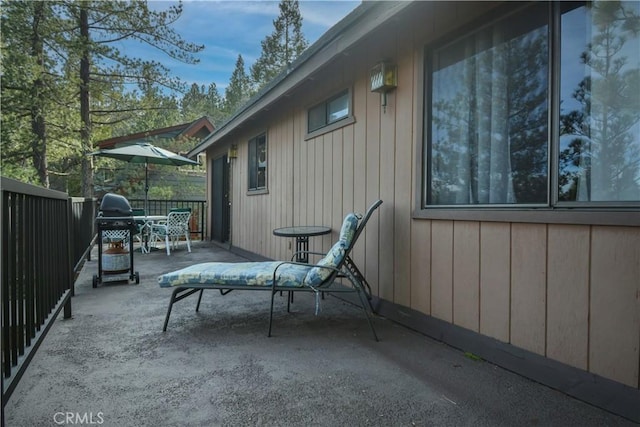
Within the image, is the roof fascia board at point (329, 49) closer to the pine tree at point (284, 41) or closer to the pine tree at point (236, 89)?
the pine tree at point (284, 41)

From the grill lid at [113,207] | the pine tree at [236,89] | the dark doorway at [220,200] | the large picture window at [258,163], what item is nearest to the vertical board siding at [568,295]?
the grill lid at [113,207]

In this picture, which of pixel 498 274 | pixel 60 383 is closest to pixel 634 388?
pixel 498 274

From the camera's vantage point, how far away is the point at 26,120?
8734mm

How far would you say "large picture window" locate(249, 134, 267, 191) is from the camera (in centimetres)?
597

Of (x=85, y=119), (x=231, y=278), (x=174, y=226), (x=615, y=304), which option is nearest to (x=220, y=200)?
(x=174, y=226)


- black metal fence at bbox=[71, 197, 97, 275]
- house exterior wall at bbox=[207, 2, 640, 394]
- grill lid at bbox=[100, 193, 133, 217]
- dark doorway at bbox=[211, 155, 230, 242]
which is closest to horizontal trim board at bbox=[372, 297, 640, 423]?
house exterior wall at bbox=[207, 2, 640, 394]

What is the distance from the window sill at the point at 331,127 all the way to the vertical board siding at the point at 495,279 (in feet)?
5.95

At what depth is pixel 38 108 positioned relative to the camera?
27.2ft

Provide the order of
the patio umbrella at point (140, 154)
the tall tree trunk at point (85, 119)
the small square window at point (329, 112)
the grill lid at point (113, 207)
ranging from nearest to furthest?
1. the small square window at point (329, 112)
2. the grill lid at point (113, 207)
3. the patio umbrella at point (140, 154)
4. the tall tree trunk at point (85, 119)

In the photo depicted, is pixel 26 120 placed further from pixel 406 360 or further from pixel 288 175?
pixel 406 360

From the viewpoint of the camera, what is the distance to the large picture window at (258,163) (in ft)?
19.6

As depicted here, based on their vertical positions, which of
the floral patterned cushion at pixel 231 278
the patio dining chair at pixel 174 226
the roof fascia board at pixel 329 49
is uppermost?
the roof fascia board at pixel 329 49

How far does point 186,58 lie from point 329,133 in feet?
23.7

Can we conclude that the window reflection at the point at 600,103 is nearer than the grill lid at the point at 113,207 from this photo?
Yes
